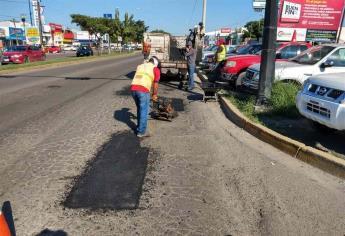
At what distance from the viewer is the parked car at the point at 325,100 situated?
5.14 metres

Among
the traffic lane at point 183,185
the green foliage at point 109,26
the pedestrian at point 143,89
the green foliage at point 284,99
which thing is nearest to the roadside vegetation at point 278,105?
the green foliage at point 284,99

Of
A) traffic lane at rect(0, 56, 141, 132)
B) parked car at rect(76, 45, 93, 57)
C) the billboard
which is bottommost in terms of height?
parked car at rect(76, 45, 93, 57)

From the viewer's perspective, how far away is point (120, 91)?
1286 centimetres

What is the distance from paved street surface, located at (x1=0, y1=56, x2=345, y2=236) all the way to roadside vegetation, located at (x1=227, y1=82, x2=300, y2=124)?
0.71 meters

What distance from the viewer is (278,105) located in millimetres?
8273

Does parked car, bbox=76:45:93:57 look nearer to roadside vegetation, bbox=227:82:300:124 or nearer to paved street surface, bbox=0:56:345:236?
roadside vegetation, bbox=227:82:300:124

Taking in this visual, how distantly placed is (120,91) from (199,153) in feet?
24.8

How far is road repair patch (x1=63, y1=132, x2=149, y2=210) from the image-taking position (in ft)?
13.3

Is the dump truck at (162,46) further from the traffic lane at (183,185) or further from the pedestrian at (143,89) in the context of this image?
the pedestrian at (143,89)

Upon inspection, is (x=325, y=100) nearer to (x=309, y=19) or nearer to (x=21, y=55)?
(x=309, y=19)

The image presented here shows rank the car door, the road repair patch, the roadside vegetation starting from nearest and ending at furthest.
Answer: the road repair patch → the roadside vegetation → the car door

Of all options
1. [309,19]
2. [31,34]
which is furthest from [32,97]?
[31,34]

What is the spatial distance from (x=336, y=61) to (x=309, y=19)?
53.9 feet

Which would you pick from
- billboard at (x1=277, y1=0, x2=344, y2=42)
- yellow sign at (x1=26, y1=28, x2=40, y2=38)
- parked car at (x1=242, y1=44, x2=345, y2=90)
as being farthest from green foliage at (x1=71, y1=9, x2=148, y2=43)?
parked car at (x1=242, y1=44, x2=345, y2=90)
